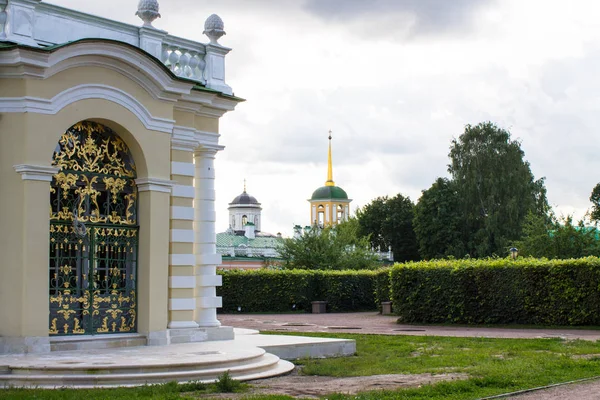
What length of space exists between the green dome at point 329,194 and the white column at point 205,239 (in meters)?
96.9

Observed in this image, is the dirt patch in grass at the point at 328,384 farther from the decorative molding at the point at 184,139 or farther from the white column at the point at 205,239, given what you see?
the decorative molding at the point at 184,139

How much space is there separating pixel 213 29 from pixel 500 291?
13.9 m

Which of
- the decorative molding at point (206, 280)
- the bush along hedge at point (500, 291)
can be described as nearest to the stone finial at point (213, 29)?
the decorative molding at point (206, 280)

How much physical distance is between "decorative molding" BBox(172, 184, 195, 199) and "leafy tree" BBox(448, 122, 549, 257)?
44449 millimetres

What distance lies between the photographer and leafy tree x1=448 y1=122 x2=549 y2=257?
198ft

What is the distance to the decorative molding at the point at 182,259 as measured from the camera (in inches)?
668

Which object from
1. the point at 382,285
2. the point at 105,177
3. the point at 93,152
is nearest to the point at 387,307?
the point at 382,285

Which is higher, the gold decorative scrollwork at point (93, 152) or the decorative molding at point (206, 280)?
the gold decorative scrollwork at point (93, 152)

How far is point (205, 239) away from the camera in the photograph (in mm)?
17844

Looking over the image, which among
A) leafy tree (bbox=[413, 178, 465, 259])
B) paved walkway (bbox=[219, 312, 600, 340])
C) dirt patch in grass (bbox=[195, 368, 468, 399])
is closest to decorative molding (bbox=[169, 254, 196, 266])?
dirt patch in grass (bbox=[195, 368, 468, 399])

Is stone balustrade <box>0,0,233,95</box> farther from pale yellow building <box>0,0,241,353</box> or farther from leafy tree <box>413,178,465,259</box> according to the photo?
leafy tree <box>413,178,465,259</box>

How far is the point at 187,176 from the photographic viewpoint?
17.4 metres

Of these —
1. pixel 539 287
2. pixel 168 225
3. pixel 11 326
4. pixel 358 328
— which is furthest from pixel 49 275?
pixel 539 287

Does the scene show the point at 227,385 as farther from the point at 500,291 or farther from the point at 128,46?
the point at 500,291
